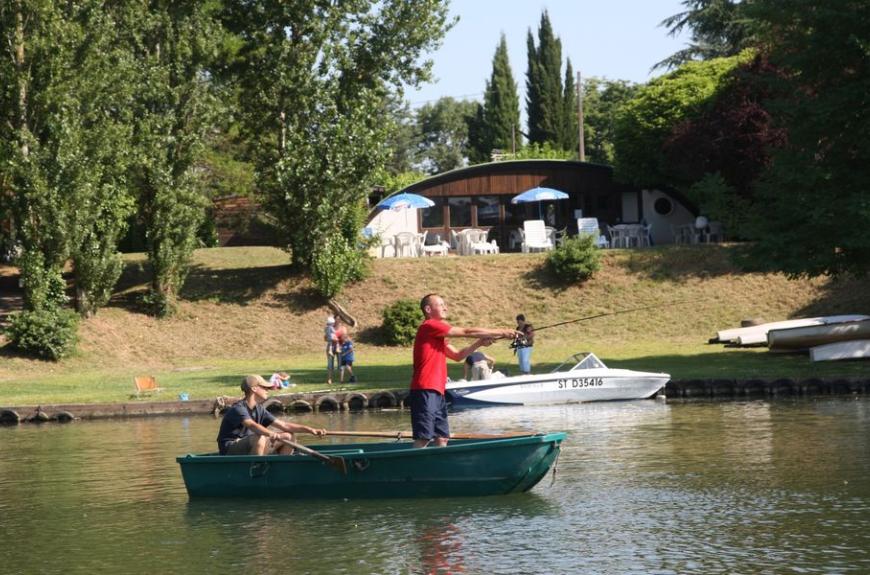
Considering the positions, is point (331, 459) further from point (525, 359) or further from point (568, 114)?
point (568, 114)

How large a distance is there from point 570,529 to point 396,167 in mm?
108294

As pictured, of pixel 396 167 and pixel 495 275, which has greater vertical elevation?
pixel 396 167

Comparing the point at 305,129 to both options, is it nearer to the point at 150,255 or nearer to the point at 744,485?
the point at 150,255

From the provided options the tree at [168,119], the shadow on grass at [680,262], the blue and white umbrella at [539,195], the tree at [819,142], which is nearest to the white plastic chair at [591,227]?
the blue and white umbrella at [539,195]

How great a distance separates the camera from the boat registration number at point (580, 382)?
99.1 ft

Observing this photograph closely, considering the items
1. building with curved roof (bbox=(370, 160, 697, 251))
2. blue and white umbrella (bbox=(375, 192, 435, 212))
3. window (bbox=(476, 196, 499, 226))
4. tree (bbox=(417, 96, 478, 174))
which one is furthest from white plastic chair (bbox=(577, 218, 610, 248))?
tree (bbox=(417, 96, 478, 174))

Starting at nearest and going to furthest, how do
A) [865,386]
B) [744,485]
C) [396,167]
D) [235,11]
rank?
[744,485] < [865,386] < [235,11] < [396,167]

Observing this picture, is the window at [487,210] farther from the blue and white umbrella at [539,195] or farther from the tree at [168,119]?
the tree at [168,119]

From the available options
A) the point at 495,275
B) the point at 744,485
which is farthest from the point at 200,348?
the point at 744,485

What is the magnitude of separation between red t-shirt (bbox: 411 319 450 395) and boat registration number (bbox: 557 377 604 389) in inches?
543

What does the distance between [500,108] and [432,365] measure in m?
80.7

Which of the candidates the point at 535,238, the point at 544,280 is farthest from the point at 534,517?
the point at 535,238

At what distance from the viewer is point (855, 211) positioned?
1240 inches

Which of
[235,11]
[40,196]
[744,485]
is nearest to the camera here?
[744,485]
